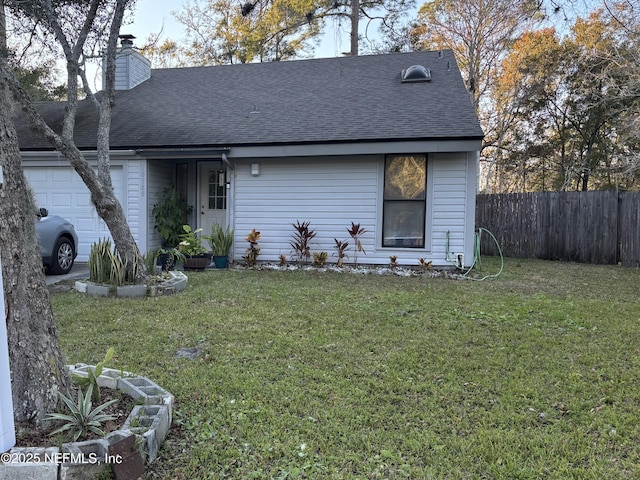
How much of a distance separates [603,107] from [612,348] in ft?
51.9

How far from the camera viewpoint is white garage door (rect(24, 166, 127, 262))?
8.73m

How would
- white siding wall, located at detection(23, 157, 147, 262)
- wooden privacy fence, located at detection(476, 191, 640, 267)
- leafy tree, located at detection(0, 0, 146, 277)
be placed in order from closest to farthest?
leafy tree, located at detection(0, 0, 146, 277), white siding wall, located at detection(23, 157, 147, 262), wooden privacy fence, located at detection(476, 191, 640, 267)

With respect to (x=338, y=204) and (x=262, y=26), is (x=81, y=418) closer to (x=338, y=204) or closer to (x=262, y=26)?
(x=338, y=204)

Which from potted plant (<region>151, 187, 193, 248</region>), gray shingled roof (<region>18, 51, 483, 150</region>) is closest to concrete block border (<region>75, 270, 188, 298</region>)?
potted plant (<region>151, 187, 193, 248</region>)

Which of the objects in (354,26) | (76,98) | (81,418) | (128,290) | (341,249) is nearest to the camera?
(81,418)

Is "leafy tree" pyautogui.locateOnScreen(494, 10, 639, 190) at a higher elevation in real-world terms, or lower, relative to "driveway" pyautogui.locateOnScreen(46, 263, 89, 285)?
higher

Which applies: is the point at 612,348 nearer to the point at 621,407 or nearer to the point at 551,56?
the point at 621,407

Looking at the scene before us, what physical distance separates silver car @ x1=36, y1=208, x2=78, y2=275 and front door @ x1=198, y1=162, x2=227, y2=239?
8.96 feet

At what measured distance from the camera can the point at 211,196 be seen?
9461mm

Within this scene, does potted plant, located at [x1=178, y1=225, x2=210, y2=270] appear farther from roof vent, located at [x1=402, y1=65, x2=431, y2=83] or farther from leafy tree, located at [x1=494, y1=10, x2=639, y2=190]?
leafy tree, located at [x1=494, y1=10, x2=639, y2=190]

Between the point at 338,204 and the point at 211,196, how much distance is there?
3143mm

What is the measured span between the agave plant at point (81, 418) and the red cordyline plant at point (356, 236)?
19.7ft

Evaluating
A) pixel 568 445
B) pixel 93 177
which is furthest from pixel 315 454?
pixel 93 177

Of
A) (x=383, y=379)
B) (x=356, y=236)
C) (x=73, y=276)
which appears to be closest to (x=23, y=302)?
(x=383, y=379)
